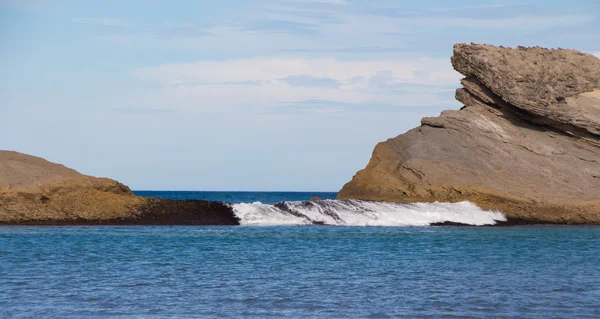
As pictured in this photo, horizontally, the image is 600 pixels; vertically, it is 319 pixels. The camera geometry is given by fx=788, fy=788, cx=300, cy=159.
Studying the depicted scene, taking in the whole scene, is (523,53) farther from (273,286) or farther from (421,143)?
(273,286)

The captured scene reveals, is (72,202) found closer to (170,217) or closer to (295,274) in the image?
(170,217)

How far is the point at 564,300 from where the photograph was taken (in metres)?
18.0

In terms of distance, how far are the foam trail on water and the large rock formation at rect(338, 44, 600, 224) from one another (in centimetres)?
71

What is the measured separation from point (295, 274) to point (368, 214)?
21.1 m

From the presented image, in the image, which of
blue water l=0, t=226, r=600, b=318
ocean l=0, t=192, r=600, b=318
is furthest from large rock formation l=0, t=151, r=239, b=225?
ocean l=0, t=192, r=600, b=318

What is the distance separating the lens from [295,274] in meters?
22.3

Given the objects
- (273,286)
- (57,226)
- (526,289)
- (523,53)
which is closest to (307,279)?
(273,286)

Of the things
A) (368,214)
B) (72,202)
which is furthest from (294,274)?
(368,214)

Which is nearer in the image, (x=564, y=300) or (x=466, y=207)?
(x=564, y=300)

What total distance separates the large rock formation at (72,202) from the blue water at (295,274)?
7.39 ft

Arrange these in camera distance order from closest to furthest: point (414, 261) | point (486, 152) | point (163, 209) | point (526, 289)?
1. point (526, 289)
2. point (414, 261)
3. point (163, 209)
4. point (486, 152)

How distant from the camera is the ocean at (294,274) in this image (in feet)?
55.2

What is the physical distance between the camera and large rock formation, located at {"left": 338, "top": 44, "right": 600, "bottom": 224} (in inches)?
1706

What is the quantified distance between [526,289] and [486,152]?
1029 inches
